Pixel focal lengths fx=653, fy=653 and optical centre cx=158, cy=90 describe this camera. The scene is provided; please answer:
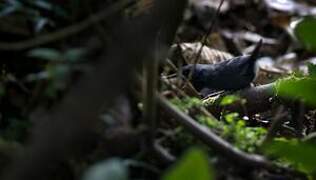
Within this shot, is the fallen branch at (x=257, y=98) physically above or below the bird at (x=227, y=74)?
below

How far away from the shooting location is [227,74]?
2080 millimetres

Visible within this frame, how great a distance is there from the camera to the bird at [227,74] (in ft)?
6.68

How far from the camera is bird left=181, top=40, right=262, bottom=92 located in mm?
2035

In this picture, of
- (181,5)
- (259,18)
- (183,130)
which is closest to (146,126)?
(183,130)

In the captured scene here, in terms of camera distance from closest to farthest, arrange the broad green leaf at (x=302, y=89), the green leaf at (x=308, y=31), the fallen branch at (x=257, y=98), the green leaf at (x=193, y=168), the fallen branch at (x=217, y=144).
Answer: the green leaf at (x=193, y=168)
the fallen branch at (x=217, y=144)
the green leaf at (x=308, y=31)
the broad green leaf at (x=302, y=89)
the fallen branch at (x=257, y=98)

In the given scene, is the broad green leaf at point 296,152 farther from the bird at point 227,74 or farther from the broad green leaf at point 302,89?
the bird at point 227,74

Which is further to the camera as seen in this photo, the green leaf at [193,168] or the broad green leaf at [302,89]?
the broad green leaf at [302,89]

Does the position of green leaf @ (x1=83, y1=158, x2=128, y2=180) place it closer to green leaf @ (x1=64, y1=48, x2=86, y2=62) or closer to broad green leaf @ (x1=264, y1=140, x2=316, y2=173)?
green leaf @ (x1=64, y1=48, x2=86, y2=62)

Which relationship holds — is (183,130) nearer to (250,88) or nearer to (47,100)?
(47,100)

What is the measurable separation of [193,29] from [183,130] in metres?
3.11

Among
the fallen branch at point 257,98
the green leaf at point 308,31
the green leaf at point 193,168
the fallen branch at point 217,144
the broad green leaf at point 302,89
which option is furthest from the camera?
the fallen branch at point 257,98

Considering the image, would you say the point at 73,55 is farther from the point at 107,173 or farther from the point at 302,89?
the point at 302,89

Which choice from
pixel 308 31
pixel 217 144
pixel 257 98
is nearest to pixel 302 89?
pixel 308 31

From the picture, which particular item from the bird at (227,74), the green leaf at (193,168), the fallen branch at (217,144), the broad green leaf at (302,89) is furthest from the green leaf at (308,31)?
the bird at (227,74)
